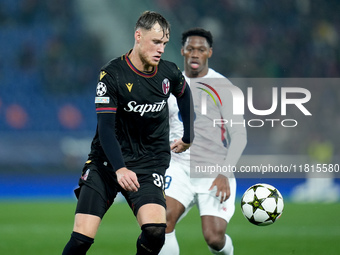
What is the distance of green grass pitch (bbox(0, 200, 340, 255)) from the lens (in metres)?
7.37

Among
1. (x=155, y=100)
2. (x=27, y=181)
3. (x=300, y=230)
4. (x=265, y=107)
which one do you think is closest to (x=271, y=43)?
(x=265, y=107)

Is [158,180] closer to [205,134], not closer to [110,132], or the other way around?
[110,132]

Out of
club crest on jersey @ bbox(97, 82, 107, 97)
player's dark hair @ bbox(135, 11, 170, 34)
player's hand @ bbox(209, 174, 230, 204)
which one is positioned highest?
player's dark hair @ bbox(135, 11, 170, 34)

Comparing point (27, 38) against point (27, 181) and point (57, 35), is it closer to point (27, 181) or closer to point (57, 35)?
point (57, 35)

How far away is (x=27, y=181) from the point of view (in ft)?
47.8

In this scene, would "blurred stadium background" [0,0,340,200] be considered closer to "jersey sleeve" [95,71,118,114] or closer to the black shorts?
the black shorts

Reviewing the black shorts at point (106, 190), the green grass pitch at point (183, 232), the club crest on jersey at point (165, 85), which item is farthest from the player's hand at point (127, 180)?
the green grass pitch at point (183, 232)

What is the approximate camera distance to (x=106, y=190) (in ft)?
14.2

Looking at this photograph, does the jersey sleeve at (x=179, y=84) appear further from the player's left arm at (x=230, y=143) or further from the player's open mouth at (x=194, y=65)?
the player's open mouth at (x=194, y=65)

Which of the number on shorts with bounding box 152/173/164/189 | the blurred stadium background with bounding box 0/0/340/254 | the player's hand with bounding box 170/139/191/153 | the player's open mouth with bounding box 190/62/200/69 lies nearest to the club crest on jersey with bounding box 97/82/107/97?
the number on shorts with bounding box 152/173/164/189

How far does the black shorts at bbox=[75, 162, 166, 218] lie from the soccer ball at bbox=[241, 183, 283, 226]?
1066 millimetres

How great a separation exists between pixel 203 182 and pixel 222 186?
0.45m

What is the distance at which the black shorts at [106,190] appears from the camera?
4199mm

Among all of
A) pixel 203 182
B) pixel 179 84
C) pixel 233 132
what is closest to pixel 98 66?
pixel 203 182
